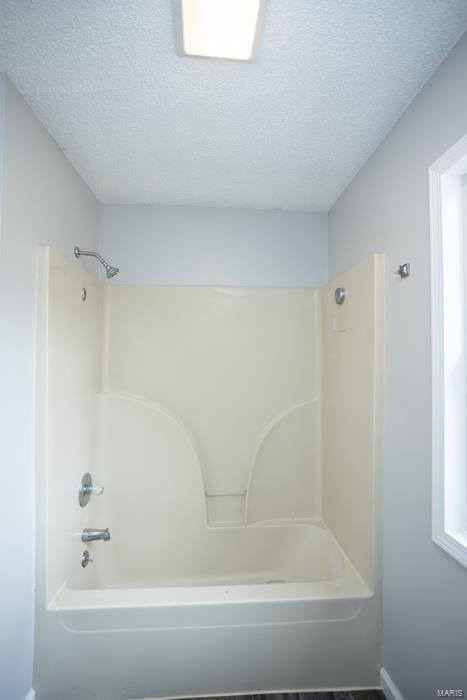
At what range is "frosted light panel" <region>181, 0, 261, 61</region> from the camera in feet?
2.98

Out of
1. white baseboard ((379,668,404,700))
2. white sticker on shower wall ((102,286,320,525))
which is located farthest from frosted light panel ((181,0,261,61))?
white baseboard ((379,668,404,700))

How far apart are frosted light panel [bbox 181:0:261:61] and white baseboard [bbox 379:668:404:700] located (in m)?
2.37

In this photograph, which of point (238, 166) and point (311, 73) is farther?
point (238, 166)

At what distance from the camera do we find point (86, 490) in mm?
1774

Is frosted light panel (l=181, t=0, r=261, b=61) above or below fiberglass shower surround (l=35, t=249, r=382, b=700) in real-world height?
above

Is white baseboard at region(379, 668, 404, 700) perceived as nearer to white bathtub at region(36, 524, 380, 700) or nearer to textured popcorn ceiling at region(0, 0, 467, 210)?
white bathtub at region(36, 524, 380, 700)

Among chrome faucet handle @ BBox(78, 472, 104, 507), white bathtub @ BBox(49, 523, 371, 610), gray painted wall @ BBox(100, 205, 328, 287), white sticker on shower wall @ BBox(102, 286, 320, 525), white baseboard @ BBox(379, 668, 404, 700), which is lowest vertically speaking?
white baseboard @ BBox(379, 668, 404, 700)

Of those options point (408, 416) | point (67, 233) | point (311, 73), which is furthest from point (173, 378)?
point (311, 73)

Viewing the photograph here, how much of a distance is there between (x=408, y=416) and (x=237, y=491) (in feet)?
4.21

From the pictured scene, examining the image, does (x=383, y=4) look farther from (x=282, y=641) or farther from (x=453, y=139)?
(x=282, y=641)

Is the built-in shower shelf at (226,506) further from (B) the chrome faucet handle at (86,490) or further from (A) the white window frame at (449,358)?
(A) the white window frame at (449,358)

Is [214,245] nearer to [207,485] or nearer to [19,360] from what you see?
[19,360]

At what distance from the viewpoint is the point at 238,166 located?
1.70m

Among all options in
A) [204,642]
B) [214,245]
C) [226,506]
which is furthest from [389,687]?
[214,245]
